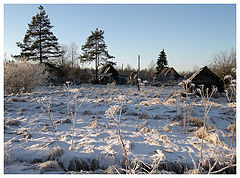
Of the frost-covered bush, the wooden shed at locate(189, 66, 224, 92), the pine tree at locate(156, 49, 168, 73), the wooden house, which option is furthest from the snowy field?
the pine tree at locate(156, 49, 168, 73)

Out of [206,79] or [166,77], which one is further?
[166,77]

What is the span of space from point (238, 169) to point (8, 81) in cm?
1183

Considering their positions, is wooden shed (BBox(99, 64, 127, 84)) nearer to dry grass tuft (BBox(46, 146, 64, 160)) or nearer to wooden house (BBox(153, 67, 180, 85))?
wooden house (BBox(153, 67, 180, 85))

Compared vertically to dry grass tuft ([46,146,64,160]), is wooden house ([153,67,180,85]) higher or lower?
higher

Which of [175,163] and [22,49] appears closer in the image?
[175,163]

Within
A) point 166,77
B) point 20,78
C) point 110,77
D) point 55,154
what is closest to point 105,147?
point 55,154

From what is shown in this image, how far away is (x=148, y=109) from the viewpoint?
5.41 meters

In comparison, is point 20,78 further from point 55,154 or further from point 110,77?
point 110,77

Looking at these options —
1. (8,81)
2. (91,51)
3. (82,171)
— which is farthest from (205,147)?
(91,51)

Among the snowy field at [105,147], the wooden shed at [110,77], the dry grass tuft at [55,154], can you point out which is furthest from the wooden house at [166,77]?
the dry grass tuft at [55,154]

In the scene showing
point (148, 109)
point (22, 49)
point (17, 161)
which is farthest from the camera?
point (22, 49)

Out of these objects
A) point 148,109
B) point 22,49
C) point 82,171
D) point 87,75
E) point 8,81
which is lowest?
point 82,171

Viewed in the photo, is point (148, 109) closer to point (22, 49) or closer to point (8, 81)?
point (8, 81)

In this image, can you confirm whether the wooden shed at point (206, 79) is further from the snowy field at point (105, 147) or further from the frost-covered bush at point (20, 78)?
the frost-covered bush at point (20, 78)
